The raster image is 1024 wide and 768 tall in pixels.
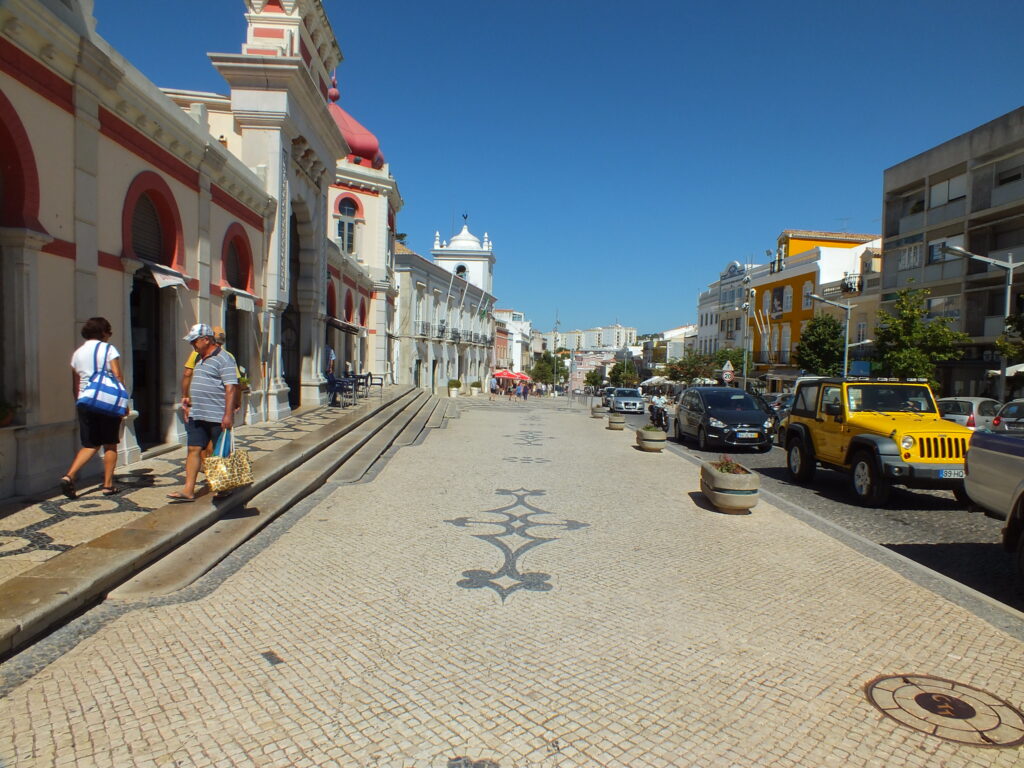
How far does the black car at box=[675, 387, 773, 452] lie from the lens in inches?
604

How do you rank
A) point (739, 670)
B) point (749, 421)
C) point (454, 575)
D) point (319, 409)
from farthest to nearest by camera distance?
point (319, 409) < point (749, 421) < point (454, 575) < point (739, 670)

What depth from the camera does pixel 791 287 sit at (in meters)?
49.2

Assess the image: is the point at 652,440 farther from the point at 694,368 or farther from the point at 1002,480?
the point at 694,368

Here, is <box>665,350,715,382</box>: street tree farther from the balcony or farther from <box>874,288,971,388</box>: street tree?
<box>874,288,971,388</box>: street tree

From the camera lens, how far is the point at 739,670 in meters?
3.81

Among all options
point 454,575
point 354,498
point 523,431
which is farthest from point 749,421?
point 454,575

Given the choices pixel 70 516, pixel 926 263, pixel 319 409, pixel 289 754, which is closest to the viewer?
pixel 289 754

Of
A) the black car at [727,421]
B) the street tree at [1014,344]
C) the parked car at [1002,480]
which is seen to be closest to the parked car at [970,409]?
the street tree at [1014,344]

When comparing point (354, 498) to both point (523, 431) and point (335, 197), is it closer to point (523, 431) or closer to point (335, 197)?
point (523, 431)

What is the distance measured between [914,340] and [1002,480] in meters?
22.0

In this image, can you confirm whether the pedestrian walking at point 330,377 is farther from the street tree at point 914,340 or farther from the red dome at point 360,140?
the street tree at point 914,340

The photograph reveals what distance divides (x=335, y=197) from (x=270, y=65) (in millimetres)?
17830

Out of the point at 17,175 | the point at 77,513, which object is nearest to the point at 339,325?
the point at 17,175

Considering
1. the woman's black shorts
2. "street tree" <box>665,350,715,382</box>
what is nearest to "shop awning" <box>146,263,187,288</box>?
the woman's black shorts
